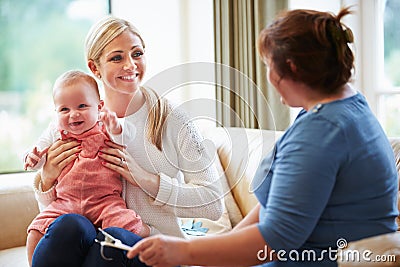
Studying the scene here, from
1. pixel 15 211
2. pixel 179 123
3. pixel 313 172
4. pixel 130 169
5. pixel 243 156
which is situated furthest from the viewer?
pixel 243 156

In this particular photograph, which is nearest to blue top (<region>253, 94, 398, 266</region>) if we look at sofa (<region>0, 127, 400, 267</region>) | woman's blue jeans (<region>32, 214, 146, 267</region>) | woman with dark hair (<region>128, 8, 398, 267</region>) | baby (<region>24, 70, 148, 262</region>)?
woman with dark hair (<region>128, 8, 398, 267</region>)

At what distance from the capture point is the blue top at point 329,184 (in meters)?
1.15

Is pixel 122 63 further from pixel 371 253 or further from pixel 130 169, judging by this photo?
pixel 371 253

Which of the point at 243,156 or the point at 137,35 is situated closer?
the point at 137,35

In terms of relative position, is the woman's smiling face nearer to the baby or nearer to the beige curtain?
the baby

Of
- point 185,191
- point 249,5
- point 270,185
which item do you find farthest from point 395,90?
point 270,185

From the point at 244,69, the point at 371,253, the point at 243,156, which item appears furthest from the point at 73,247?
the point at 244,69

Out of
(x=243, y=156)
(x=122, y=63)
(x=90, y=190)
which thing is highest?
(x=122, y=63)

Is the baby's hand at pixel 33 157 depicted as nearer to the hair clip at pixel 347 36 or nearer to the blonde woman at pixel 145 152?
the blonde woman at pixel 145 152

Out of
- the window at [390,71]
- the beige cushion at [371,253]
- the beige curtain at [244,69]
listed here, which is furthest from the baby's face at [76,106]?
the window at [390,71]

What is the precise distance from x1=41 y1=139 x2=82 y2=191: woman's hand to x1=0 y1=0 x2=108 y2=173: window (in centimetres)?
138

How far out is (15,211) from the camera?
8.02 feet

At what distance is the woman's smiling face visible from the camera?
5.90 ft

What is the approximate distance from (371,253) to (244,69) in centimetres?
209
